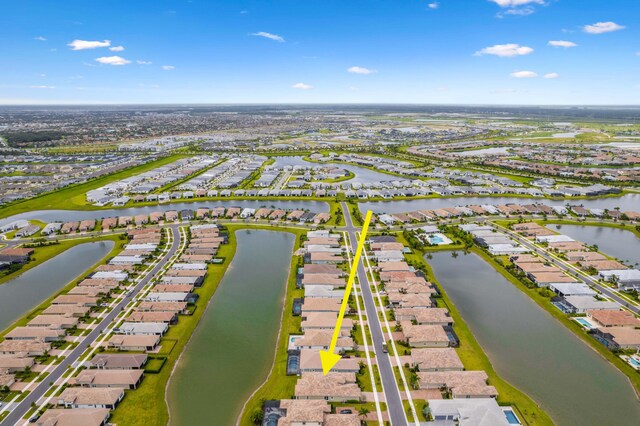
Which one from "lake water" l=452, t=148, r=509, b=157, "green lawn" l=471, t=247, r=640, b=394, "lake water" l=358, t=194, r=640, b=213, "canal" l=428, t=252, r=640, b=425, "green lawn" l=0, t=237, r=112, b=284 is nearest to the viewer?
"canal" l=428, t=252, r=640, b=425

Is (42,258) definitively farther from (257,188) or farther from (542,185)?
(542,185)

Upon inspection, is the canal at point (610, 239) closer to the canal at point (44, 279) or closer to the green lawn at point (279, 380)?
the green lawn at point (279, 380)

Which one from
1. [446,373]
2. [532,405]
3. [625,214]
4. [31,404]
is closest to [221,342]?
[31,404]

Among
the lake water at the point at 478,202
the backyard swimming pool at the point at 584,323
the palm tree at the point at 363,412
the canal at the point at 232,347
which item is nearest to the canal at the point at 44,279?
the canal at the point at 232,347

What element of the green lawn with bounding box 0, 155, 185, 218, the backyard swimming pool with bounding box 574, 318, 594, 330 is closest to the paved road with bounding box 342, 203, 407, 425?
the backyard swimming pool with bounding box 574, 318, 594, 330

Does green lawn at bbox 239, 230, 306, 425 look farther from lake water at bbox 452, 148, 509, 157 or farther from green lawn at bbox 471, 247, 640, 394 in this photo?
lake water at bbox 452, 148, 509, 157
